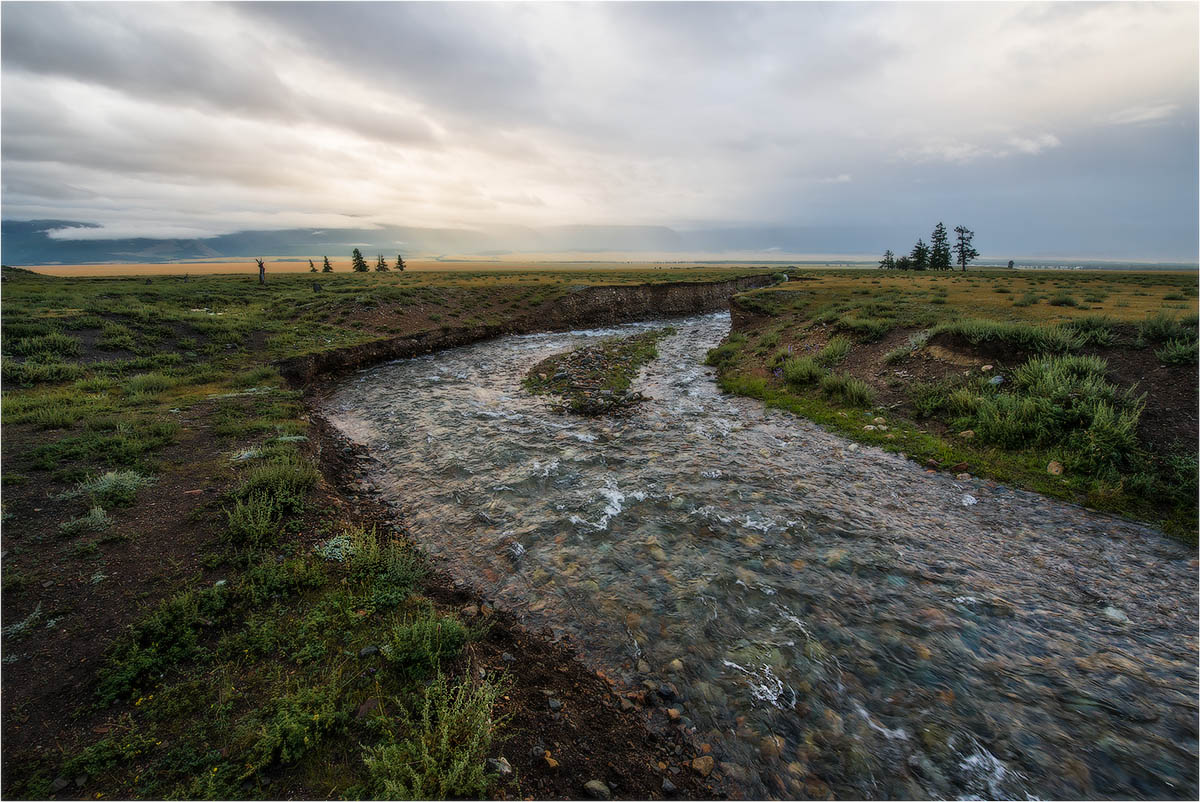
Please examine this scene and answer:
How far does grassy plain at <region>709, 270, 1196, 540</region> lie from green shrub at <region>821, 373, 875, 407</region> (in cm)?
4

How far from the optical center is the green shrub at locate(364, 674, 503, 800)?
3.50m

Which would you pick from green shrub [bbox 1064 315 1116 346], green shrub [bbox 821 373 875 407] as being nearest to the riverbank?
green shrub [bbox 821 373 875 407]

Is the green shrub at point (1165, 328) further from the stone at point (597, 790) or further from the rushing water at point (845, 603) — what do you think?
the stone at point (597, 790)

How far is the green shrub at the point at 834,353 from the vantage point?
16.8 m

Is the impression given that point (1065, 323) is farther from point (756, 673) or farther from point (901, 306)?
point (756, 673)

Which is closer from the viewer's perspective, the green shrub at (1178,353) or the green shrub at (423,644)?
the green shrub at (423,644)

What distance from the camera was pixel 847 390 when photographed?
14.1 metres

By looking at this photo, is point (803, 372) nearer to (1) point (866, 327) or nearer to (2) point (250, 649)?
(1) point (866, 327)

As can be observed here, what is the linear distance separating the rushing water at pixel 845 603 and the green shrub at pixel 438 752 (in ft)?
6.03

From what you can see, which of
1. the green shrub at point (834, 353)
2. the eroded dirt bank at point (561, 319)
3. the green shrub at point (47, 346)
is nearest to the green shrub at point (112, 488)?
the eroded dirt bank at point (561, 319)

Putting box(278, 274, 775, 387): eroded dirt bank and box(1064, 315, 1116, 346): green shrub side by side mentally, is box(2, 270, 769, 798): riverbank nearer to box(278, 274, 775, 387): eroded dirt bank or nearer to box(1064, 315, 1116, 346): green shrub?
box(278, 274, 775, 387): eroded dirt bank

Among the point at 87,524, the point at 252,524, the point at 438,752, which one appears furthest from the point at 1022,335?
the point at 87,524

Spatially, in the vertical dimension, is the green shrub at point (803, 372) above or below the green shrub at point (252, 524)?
above

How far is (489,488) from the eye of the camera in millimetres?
9836
